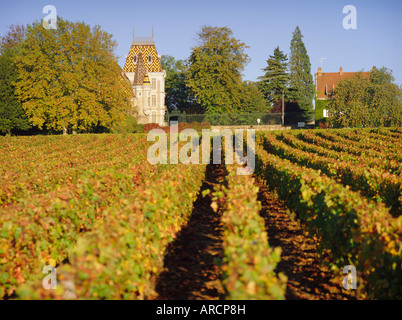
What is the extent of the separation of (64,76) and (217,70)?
29.6 metres

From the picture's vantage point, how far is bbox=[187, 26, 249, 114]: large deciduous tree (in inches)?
2419

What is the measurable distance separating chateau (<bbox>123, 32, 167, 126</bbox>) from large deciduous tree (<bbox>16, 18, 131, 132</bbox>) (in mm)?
22657

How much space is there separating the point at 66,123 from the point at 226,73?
30671 millimetres

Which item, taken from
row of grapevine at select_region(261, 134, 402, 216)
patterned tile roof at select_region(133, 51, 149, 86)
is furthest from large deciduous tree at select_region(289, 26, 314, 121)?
row of grapevine at select_region(261, 134, 402, 216)

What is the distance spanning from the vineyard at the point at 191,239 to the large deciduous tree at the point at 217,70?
51.7m

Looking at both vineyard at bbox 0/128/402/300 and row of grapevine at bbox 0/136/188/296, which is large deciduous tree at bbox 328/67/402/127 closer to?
vineyard at bbox 0/128/402/300

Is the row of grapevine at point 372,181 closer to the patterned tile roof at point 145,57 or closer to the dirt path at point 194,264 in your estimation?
the dirt path at point 194,264

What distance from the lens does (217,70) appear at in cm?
6178

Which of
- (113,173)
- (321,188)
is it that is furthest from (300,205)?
(113,173)

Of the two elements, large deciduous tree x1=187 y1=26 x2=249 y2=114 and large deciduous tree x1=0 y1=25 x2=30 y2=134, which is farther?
large deciduous tree x1=187 y1=26 x2=249 y2=114

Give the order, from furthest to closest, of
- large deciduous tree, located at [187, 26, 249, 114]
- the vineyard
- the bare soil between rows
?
large deciduous tree, located at [187, 26, 249, 114] < the bare soil between rows < the vineyard

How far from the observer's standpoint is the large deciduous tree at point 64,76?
38219 mm
